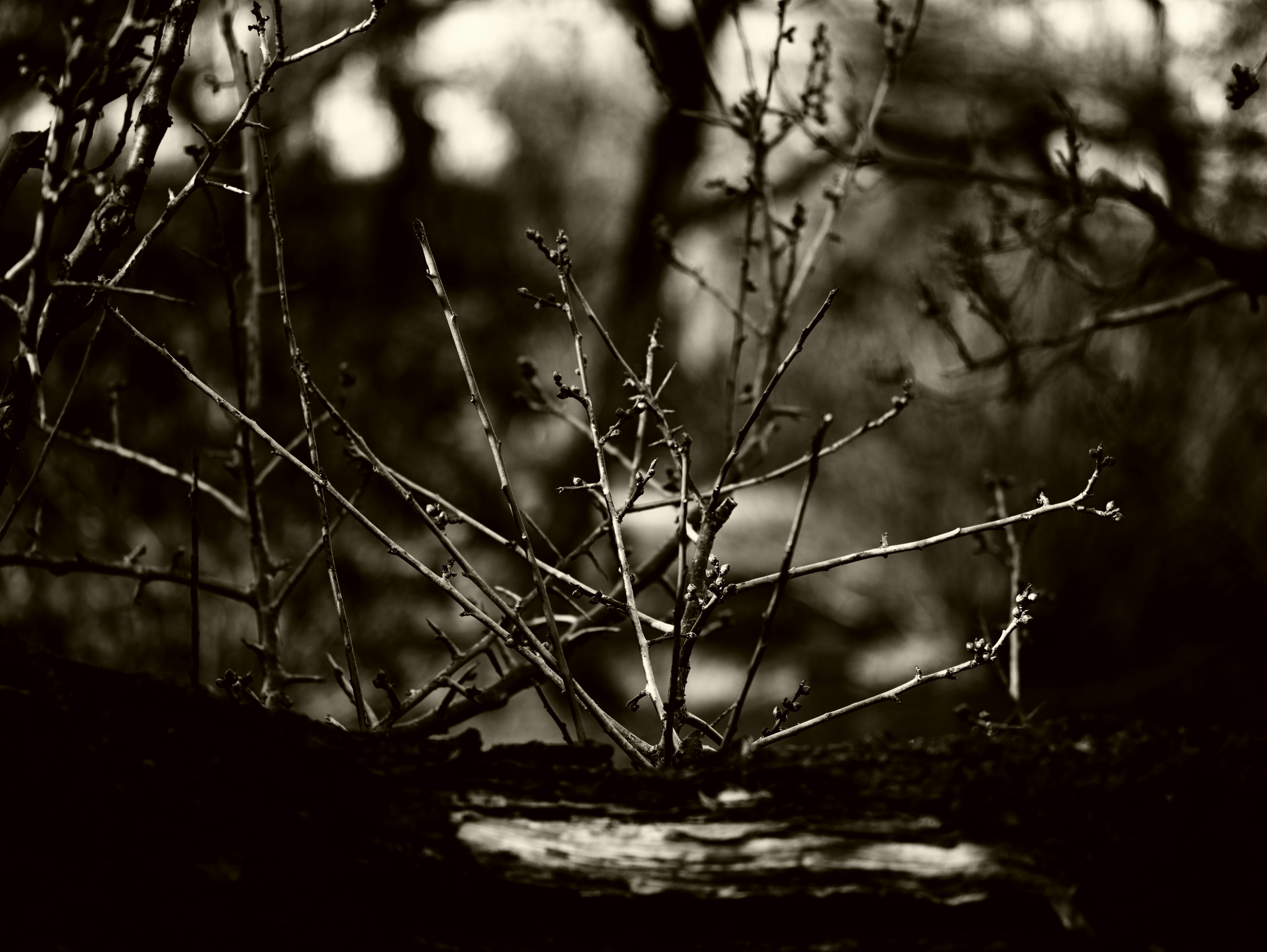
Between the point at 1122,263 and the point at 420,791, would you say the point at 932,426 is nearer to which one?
the point at 1122,263

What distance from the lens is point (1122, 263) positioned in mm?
6742

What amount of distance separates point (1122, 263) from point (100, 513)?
5.82 meters

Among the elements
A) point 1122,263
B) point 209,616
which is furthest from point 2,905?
point 1122,263

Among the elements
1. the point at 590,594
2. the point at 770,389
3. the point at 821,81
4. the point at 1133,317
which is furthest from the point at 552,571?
the point at 1133,317

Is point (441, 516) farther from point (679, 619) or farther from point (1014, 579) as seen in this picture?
point (1014, 579)

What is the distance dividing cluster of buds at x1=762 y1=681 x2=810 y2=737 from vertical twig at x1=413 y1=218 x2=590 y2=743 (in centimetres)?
26

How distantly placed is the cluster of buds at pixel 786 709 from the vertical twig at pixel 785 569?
14cm

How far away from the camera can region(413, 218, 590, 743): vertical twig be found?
1.41 m

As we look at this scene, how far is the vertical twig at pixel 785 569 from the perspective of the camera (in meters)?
1.28

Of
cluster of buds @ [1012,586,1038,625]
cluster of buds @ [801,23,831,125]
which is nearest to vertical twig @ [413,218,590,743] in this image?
cluster of buds @ [1012,586,1038,625]

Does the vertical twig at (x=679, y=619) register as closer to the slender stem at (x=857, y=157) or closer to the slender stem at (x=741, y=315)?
the slender stem at (x=741, y=315)

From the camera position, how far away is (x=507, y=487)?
4.77ft

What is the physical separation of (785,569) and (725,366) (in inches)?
301

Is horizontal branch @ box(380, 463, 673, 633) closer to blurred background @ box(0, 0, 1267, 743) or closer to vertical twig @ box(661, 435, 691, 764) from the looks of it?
vertical twig @ box(661, 435, 691, 764)
